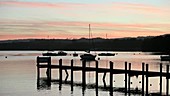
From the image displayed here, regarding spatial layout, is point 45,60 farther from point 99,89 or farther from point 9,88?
point 99,89

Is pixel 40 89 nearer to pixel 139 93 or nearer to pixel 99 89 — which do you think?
pixel 99 89

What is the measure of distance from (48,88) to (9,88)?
17.3 ft

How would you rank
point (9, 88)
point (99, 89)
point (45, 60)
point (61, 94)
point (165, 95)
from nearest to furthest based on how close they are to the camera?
point (165, 95) → point (61, 94) → point (99, 89) → point (9, 88) → point (45, 60)

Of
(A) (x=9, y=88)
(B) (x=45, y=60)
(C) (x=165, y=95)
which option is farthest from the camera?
(B) (x=45, y=60)

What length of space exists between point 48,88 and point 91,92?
7.00m

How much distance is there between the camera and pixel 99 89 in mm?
48625

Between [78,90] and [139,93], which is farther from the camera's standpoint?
[78,90]

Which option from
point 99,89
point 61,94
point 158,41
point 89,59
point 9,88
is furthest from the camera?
point 158,41

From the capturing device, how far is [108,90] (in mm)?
47688

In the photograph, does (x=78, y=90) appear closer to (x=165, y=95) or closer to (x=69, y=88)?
(x=69, y=88)

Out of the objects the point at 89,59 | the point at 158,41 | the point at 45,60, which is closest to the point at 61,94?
the point at 45,60

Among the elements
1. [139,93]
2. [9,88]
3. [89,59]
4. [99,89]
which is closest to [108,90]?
[99,89]

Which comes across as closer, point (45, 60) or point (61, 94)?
point (61, 94)

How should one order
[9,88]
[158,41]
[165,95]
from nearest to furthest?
[165,95] < [9,88] < [158,41]
